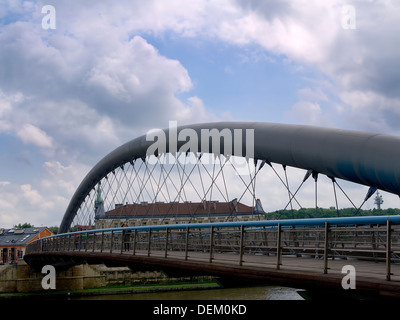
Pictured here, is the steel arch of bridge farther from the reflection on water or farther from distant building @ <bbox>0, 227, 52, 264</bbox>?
distant building @ <bbox>0, 227, 52, 264</bbox>

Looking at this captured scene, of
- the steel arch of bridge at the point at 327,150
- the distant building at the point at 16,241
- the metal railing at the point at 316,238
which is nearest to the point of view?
the metal railing at the point at 316,238

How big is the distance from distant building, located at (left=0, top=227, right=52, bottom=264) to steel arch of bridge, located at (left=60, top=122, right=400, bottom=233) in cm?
5401

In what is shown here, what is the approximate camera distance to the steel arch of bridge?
1208 centimetres

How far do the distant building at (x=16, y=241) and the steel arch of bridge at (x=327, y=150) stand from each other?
54.0 meters

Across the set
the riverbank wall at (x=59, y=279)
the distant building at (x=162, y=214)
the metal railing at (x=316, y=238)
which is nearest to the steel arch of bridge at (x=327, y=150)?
the metal railing at (x=316, y=238)

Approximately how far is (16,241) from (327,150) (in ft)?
210

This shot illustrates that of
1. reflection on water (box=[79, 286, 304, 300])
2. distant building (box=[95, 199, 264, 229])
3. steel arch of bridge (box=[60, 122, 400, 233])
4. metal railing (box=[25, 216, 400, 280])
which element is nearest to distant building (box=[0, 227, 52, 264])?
distant building (box=[95, 199, 264, 229])

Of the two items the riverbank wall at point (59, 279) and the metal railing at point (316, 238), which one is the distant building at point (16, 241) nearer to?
the riverbank wall at point (59, 279)

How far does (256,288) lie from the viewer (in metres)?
39.8

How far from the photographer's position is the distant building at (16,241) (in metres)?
66.6
